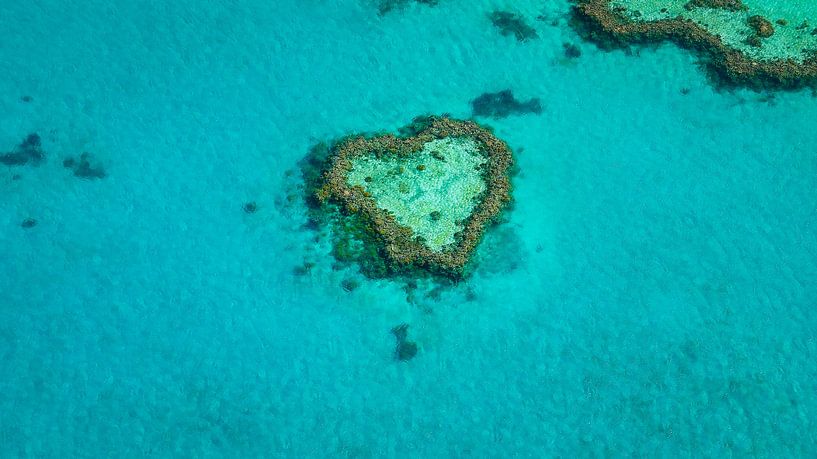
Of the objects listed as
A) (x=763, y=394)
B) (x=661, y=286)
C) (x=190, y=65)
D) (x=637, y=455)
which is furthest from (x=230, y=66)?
(x=763, y=394)

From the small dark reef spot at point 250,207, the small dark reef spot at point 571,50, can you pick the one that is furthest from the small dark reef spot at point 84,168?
the small dark reef spot at point 571,50

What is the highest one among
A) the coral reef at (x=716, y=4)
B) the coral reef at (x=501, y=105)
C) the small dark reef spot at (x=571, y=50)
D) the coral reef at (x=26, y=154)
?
the coral reef at (x=716, y=4)

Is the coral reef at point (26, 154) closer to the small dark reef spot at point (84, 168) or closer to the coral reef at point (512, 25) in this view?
the small dark reef spot at point (84, 168)

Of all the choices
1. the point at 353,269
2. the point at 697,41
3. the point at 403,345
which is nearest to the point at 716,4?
the point at 697,41

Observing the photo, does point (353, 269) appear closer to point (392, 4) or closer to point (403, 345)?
point (403, 345)

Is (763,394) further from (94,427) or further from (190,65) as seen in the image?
(190,65)
